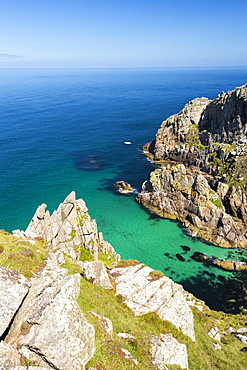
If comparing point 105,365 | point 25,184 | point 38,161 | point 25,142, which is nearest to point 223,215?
point 105,365

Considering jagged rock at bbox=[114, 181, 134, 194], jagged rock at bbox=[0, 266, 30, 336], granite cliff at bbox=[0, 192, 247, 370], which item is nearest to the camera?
granite cliff at bbox=[0, 192, 247, 370]

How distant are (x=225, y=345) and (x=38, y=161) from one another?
10600 cm

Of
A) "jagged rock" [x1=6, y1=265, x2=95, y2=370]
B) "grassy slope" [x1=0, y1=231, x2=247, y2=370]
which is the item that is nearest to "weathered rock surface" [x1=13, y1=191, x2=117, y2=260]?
"grassy slope" [x1=0, y1=231, x2=247, y2=370]

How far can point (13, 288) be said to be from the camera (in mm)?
16578

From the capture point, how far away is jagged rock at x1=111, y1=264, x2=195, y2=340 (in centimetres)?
2644

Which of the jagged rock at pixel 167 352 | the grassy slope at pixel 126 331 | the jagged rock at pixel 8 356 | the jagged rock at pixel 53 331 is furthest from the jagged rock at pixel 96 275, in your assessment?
the jagged rock at pixel 8 356

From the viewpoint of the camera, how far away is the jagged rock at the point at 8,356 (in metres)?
13.2

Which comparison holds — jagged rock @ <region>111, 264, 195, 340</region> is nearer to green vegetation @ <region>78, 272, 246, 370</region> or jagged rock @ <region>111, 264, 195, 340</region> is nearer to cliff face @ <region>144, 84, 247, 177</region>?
green vegetation @ <region>78, 272, 246, 370</region>

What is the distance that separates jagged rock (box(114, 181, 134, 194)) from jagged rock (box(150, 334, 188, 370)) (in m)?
66.3

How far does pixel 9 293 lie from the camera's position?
639 inches

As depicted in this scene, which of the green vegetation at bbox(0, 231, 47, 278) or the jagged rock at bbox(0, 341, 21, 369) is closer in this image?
the jagged rock at bbox(0, 341, 21, 369)

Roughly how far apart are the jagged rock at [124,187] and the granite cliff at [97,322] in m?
46.2

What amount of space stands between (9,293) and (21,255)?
15770mm

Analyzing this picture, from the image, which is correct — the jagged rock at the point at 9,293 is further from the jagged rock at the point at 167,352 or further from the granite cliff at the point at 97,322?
Answer: the jagged rock at the point at 167,352
